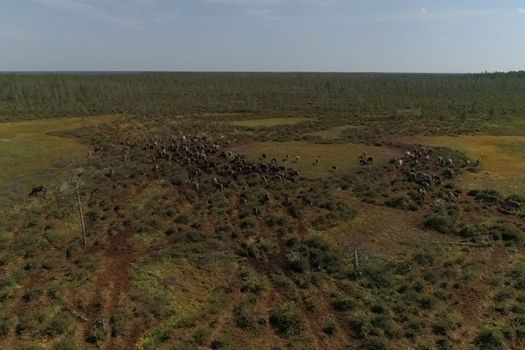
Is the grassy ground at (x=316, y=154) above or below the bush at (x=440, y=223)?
above

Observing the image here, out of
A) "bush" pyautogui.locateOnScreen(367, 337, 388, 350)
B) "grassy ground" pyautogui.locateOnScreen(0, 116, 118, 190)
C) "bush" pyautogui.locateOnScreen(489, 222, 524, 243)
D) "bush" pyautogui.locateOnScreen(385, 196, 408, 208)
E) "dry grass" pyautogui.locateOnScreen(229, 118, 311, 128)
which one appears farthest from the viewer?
"dry grass" pyautogui.locateOnScreen(229, 118, 311, 128)

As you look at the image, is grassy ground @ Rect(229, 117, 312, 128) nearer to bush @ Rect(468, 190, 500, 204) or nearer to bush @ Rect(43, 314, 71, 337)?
bush @ Rect(468, 190, 500, 204)

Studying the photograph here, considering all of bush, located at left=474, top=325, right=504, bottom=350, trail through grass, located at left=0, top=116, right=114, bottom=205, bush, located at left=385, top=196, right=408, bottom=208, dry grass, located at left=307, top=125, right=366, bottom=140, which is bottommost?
bush, located at left=474, top=325, right=504, bottom=350

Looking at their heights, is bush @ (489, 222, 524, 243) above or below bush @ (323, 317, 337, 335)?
above

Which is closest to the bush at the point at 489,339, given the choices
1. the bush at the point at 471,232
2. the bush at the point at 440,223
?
the bush at the point at 471,232

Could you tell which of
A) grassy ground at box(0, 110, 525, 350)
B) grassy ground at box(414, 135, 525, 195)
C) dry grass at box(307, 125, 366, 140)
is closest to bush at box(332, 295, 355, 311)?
grassy ground at box(0, 110, 525, 350)

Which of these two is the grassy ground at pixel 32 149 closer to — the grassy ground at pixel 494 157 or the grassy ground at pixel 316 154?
the grassy ground at pixel 316 154

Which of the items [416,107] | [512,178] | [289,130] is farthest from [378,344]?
[416,107]
